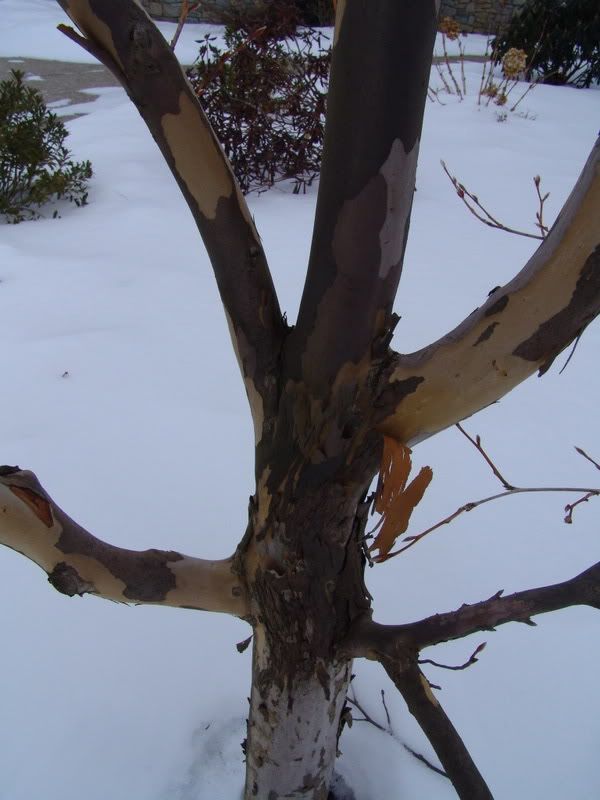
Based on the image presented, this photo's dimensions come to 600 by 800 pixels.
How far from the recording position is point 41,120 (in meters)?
3.05

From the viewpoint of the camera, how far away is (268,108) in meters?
3.20

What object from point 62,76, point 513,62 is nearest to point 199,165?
point 513,62

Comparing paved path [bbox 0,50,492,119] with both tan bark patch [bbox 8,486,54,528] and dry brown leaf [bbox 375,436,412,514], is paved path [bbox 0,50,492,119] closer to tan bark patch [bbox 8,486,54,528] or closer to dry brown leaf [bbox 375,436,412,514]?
tan bark patch [bbox 8,486,54,528]

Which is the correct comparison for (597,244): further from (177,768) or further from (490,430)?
(490,430)

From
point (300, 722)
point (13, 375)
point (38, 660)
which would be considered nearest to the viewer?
point (300, 722)

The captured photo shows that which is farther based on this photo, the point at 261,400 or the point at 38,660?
the point at 38,660

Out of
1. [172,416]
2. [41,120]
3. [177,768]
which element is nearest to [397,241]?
[177,768]

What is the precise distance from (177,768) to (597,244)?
102 cm

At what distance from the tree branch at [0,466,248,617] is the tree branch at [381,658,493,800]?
8.0 inches

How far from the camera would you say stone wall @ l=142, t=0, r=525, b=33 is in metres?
7.71

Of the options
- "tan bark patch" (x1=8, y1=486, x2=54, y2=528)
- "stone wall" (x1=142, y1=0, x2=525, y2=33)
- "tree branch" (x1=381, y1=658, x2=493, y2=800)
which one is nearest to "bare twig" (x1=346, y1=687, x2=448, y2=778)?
"tree branch" (x1=381, y1=658, x2=493, y2=800)

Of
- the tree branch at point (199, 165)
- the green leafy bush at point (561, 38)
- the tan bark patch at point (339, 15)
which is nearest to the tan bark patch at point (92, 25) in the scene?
the tree branch at point (199, 165)

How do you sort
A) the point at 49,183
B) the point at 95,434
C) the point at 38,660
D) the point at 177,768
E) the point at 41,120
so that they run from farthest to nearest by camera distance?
the point at 41,120 → the point at 49,183 → the point at 95,434 → the point at 38,660 → the point at 177,768

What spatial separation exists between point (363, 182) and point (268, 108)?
9.90 ft
